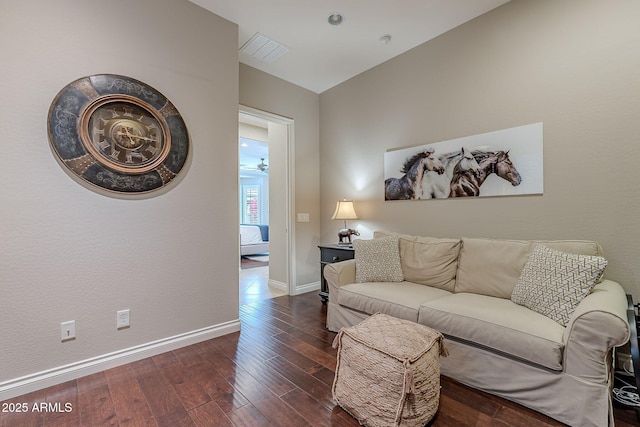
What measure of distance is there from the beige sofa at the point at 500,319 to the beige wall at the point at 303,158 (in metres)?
1.38

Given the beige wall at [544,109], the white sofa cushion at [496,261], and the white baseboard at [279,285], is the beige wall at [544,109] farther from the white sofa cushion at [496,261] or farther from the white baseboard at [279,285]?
the white baseboard at [279,285]

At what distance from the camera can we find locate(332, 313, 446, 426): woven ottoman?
4.54 feet

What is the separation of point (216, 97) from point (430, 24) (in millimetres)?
2181

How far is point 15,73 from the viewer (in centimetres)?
174

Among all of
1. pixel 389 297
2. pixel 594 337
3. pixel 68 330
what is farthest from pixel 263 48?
pixel 594 337

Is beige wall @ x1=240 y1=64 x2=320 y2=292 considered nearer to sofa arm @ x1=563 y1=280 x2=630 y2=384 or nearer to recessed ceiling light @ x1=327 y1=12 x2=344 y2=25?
recessed ceiling light @ x1=327 y1=12 x2=344 y2=25

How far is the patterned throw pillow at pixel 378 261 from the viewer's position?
265 cm

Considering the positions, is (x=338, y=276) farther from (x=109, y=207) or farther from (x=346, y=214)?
(x=109, y=207)

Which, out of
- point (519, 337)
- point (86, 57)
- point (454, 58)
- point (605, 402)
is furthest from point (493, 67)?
point (86, 57)

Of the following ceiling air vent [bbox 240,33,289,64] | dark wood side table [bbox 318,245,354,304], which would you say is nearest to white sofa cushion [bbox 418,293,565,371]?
dark wood side table [bbox 318,245,354,304]

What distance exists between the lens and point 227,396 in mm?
1720

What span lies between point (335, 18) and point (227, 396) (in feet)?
10.4

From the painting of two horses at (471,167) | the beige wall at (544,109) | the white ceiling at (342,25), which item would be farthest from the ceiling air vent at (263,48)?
the painting of two horses at (471,167)

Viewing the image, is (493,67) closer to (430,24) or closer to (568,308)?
(430,24)
